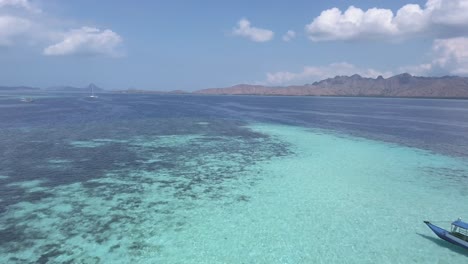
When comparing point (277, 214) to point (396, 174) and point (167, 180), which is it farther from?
point (396, 174)

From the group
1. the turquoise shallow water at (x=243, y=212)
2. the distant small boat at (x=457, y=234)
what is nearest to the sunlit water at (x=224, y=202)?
the turquoise shallow water at (x=243, y=212)

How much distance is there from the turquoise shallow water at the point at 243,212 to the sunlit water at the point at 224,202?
0.38ft

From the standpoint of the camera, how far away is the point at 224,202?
2642 centimetres

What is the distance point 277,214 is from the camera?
2438 centimetres

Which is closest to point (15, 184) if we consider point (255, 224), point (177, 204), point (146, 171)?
point (146, 171)

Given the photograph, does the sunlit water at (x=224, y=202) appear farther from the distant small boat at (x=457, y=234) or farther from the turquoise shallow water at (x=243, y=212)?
the distant small boat at (x=457, y=234)

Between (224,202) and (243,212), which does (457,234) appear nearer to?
(243,212)

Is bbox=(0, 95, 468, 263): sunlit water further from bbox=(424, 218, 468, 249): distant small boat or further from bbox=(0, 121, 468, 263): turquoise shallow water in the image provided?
bbox=(424, 218, 468, 249): distant small boat

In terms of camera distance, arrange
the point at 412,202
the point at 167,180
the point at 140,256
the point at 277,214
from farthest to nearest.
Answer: the point at 167,180, the point at 412,202, the point at 277,214, the point at 140,256

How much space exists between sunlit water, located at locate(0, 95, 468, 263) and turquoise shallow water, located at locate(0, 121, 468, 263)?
0.12 metres

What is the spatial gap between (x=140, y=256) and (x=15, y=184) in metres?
19.6

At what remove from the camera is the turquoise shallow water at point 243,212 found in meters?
18.6

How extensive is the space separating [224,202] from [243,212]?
8.28 feet

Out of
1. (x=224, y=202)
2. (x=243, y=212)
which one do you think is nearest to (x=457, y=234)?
(x=243, y=212)
